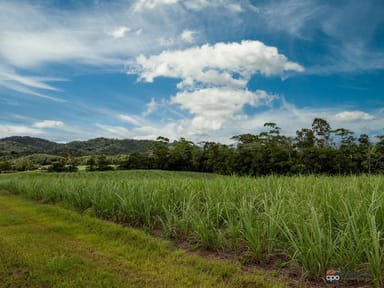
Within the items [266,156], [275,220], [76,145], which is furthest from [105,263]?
[76,145]

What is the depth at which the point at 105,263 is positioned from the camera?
10.5 ft

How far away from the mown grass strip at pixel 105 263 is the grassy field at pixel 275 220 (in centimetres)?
38

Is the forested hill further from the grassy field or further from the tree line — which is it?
the grassy field

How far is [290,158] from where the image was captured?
128 ft

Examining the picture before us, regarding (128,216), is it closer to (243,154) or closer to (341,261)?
(341,261)

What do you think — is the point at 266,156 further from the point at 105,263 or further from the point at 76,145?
the point at 76,145

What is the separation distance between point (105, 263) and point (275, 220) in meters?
2.07

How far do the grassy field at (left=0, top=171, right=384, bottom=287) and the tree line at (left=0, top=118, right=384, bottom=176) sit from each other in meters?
22.3

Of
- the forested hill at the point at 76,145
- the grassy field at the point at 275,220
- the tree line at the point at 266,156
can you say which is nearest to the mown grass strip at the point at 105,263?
the grassy field at the point at 275,220

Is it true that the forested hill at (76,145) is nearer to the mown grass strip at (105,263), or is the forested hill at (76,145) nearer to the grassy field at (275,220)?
the grassy field at (275,220)

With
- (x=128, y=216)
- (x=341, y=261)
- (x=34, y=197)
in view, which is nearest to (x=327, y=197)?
(x=341, y=261)

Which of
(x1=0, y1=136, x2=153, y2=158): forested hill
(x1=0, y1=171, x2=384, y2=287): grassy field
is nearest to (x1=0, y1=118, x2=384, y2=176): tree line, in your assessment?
(x1=0, y1=171, x2=384, y2=287): grassy field

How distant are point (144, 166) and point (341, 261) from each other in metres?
50.2

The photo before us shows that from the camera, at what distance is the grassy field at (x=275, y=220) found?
2.49 m
